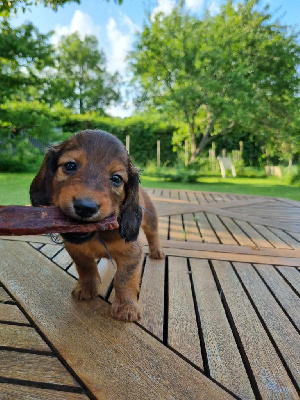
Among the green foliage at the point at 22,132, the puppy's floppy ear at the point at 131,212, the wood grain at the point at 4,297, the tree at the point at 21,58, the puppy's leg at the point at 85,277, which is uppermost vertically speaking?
the tree at the point at 21,58

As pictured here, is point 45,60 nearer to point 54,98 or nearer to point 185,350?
point 54,98

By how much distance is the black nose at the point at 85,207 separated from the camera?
1354 mm

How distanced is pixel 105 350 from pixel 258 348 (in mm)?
698

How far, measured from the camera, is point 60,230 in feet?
4.42

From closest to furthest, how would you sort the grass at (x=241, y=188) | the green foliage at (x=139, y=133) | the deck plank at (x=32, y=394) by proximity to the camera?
the deck plank at (x=32, y=394)
the grass at (x=241, y=188)
the green foliage at (x=139, y=133)

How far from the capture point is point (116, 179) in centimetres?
169

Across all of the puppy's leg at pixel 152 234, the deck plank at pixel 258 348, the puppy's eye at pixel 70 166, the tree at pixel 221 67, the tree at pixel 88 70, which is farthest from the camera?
the tree at pixel 88 70

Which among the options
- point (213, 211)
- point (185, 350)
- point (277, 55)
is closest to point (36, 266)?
point (185, 350)

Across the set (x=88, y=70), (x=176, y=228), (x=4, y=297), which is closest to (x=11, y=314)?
(x=4, y=297)

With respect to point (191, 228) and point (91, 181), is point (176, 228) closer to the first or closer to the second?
point (191, 228)

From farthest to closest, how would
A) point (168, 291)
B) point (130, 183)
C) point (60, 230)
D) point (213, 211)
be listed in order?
point (213, 211) → point (168, 291) → point (130, 183) → point (60, 230)

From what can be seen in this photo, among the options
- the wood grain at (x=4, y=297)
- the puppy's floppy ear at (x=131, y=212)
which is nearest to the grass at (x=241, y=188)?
the puppy's floppy ear at (x=131, y=212)

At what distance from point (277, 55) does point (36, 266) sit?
16308 millimetres

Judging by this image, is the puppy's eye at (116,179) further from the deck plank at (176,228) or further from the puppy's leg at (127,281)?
the deck plank at (176,228)
